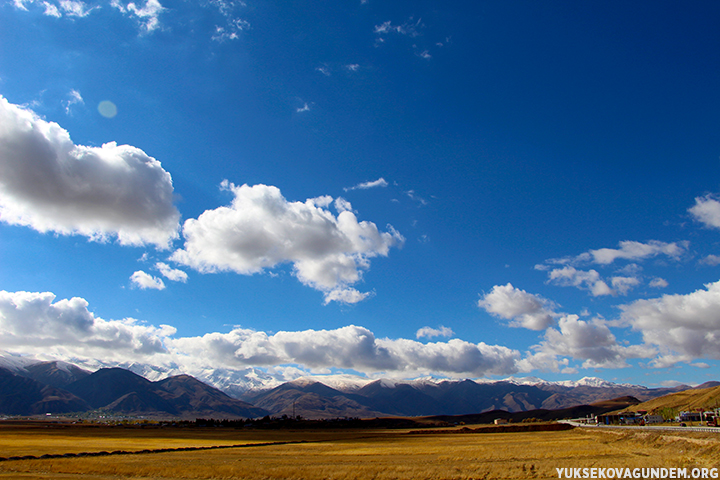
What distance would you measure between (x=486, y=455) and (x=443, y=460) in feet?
25.7

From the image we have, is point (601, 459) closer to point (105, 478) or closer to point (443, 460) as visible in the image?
point (443, 460)

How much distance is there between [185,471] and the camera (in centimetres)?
4319

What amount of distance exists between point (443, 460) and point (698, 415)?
132 metres

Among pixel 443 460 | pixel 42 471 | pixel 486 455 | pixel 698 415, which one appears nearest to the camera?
pixel 42 471

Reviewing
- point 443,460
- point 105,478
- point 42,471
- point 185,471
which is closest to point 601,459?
point 443,460

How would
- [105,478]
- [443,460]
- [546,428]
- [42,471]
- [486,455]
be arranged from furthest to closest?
[546,428], [486,455], [443,460], [42,471], [105,478]

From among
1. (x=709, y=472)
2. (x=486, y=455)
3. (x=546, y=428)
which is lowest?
(x=546, y=428)

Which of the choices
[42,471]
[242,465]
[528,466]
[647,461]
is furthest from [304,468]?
[647,461]

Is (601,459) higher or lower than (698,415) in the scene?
higher

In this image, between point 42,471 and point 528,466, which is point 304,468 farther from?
point 42,471

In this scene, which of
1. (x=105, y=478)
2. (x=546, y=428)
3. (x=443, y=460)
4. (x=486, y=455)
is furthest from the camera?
(x=546, y=428)

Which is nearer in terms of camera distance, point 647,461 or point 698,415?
point 647,461

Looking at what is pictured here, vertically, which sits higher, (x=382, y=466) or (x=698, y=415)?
(x=382, y=466)

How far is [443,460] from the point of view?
51688mm
